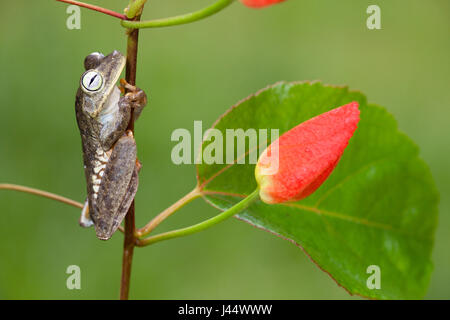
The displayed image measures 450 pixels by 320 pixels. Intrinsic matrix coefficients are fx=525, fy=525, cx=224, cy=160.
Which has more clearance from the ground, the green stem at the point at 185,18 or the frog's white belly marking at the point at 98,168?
the green stem at the point at 185,18

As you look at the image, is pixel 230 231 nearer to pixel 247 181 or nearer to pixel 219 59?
pixel 219 59

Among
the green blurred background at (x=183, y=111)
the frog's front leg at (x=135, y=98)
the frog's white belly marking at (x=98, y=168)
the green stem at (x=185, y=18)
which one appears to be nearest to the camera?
the green stem at (x=185, y=18)

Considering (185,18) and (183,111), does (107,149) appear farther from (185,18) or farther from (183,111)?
(183,111)

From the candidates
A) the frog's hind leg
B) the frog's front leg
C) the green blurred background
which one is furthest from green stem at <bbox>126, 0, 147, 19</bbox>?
the green blurred background

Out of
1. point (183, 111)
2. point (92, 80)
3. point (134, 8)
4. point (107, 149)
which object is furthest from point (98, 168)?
point (183, 111)

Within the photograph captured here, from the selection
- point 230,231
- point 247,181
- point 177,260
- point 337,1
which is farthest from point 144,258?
point 337,1

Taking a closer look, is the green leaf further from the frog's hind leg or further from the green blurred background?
the green blurred background

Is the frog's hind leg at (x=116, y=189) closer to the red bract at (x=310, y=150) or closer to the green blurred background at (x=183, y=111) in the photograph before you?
the red bract at (x=310, y=150)

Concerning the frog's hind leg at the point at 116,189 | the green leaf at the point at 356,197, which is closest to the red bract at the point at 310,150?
Answer: the green leaf at the point at 356,197
